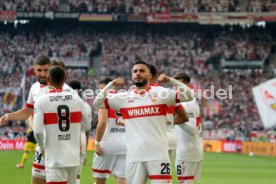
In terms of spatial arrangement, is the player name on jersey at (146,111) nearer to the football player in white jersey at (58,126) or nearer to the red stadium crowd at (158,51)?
the football player in white jersey at (58,126)

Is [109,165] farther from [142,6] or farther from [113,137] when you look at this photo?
[142,6]

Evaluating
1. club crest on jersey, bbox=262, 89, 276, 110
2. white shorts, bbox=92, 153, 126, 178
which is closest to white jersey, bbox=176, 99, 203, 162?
white shorts, bbox=92, 153, 126, 178

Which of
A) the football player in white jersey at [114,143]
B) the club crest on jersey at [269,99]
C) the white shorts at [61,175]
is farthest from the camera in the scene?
the club crest on jersey at [269,99]

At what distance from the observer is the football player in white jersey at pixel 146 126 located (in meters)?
8.37

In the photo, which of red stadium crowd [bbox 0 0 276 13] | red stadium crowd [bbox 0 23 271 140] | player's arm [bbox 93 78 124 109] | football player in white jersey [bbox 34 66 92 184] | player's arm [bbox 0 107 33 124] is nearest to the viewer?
football player in white jersey [bbox 34 66 92 184]

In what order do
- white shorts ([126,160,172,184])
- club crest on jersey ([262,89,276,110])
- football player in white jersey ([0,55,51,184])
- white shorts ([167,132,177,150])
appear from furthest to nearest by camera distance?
club crest on jersey ([262,89,276,110]), white shorts ([167,132,177,150]), football player in white jersey ([0,55,51,184]), white shorts ([126,160,172,184])

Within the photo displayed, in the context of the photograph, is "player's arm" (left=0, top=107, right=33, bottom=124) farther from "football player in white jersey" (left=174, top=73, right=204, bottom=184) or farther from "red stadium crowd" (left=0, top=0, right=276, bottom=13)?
"red stadium crowd" (left=0, top=0, right=276, bottom=13)

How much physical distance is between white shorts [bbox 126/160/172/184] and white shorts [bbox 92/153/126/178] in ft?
7.94

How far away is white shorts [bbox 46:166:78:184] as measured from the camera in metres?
8.54

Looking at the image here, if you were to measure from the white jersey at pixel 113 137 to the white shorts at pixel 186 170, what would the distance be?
3.83ft

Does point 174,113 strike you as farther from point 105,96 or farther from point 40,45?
point 40,45

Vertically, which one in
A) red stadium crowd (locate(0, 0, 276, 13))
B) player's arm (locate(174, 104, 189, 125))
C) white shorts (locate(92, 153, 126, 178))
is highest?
red stadium crowd (locate(0, 0, 276, 13))

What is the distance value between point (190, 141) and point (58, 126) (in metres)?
3.66

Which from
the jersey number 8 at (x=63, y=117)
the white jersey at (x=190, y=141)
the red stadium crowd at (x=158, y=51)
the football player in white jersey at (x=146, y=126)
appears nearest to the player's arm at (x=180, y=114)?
the football player in white jersey at (x=146, y=126)
